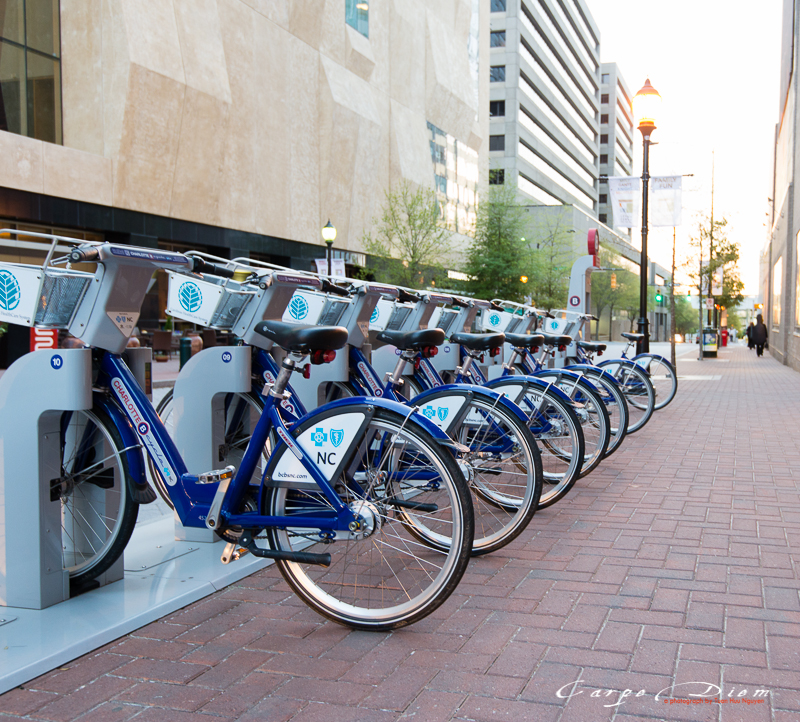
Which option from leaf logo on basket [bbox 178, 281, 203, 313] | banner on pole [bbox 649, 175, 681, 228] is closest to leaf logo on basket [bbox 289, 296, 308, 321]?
leaf logo on basket [bbox 178, 281, 203, 313]

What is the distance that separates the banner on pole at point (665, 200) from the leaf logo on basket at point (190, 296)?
41.9 feet

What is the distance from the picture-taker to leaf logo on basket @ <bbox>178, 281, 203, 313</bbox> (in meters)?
4.33

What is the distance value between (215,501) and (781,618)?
2.58 meters

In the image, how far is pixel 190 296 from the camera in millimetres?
4352

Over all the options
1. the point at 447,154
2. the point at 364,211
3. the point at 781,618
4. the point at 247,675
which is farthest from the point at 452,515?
the point at 447,154

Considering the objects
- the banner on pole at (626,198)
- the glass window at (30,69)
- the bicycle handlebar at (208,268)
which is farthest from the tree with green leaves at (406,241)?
the bicycle handlebar at (208,268)

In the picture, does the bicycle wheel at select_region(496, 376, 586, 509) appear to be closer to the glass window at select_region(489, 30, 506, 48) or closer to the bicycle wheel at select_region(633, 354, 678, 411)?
the bicycle wheel at select_region(633, 354, 678, 411)

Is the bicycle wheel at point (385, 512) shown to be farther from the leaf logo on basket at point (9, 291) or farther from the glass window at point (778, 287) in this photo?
the glass window at point (778, 287)

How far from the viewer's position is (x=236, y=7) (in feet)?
83.9

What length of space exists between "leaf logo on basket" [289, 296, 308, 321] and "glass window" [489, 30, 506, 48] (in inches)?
2766

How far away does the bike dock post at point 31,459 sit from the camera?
350 centimetres

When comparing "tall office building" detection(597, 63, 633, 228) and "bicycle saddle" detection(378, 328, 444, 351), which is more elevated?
"tall office building" detection(597, 63, 633, 228)

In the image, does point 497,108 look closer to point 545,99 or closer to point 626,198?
point 545,99

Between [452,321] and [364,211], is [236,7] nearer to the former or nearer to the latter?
[364,211]
